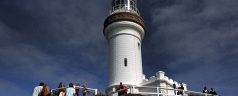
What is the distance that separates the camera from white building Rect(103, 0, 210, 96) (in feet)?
95.4

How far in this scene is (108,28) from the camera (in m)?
31.8

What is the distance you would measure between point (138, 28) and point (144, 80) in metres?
4.99

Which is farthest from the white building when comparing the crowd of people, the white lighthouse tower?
the crowd of people

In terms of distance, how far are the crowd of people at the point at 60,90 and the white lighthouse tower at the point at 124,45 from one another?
684 cm

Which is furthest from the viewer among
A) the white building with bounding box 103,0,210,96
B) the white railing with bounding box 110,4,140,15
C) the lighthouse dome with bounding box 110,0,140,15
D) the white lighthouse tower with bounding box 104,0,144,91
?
the lighthouse dome with bounding box 110,0,140,15

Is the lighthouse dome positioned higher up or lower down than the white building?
higher up

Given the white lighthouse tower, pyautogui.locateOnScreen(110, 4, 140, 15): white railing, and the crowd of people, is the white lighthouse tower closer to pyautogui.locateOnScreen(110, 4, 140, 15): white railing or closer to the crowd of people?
pyautogui.locateOnScreen(110, 4, 140, 15): white railing

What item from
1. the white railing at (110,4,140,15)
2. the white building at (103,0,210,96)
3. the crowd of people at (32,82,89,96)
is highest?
the white railing at (110,4,140,15)

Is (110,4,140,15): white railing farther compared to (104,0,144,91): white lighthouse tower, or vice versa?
(110,4,140,15): white railing

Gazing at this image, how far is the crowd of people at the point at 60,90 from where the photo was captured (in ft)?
61.9

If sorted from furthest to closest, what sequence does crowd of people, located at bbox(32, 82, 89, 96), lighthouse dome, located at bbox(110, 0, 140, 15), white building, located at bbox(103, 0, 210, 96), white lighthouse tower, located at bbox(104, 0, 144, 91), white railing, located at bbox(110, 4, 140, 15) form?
1. lighthouse dome, located at bbox(110, 0, 140, 15)
2. white railing, located at bbox(110, 4, 140, 15)
3. white lighthouse tower, located at bbox(104, 0, 144, 91)
4. white building, located at bbox(103, 0, 210, 96)
5. crowd of people, located at bbox(32, 82, 89, 96)

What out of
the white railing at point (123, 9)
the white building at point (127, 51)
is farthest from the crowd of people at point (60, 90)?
the white railing at point (123, 9)

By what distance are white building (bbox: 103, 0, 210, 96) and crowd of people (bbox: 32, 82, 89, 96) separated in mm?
6546

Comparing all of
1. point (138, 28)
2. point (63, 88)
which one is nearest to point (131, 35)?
point (138, 28)
